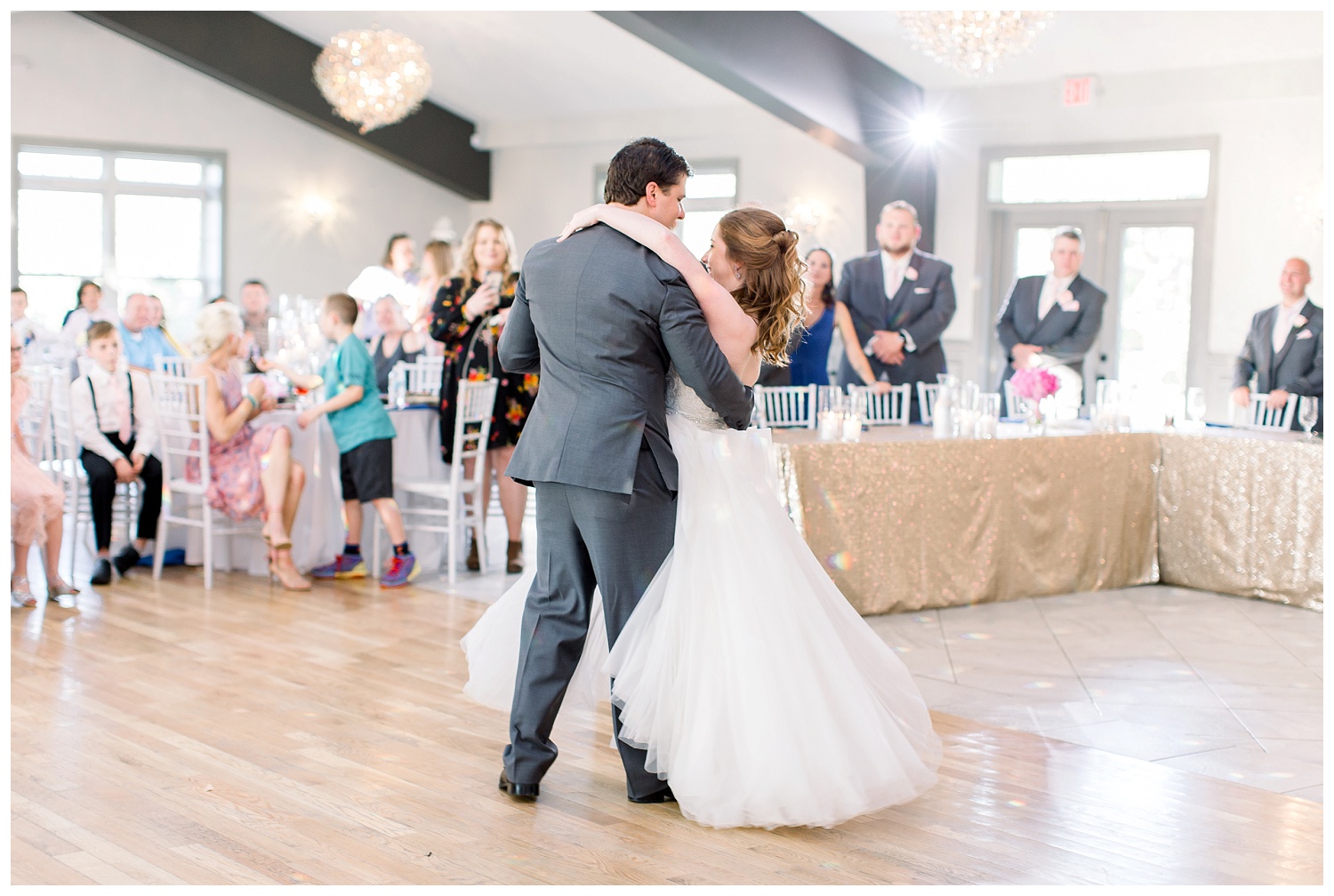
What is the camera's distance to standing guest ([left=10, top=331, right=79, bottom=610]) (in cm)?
514

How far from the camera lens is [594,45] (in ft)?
36.0

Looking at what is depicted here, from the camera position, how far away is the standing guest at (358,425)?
18.5 ft

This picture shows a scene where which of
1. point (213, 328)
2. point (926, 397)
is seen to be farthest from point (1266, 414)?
point (213, 328)

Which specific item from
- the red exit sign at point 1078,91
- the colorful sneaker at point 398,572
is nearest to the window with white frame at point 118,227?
the colorful sneaker at point 398,572

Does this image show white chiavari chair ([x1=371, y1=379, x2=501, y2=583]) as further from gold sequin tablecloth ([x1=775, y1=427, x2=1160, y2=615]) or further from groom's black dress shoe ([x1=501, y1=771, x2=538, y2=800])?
groom's black dress shoe ([x1=501, y1=771, x2=538, y2=800])

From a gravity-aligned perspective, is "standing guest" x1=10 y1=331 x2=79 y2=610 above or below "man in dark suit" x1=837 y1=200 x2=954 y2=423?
below

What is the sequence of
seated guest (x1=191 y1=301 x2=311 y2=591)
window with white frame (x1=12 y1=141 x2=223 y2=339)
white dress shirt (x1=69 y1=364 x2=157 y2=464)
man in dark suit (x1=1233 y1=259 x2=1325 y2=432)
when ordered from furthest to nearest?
window with white frame (x1=12 y1=141 x2=223 y2=339), man in dark suit (x1=1233 y1=259 x2=1325 y2=432), white dress shirt (x1=69 y1=364 x2=157 y2=464), seated guest (x1=191 y1=301 x2=311 y2=591)

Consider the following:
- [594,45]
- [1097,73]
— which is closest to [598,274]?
[1097,73]

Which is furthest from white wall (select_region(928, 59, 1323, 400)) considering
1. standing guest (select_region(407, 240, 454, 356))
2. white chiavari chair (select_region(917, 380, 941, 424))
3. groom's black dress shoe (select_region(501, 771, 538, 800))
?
groom's black dress shoe (select_region(501, 771, 538, 800))

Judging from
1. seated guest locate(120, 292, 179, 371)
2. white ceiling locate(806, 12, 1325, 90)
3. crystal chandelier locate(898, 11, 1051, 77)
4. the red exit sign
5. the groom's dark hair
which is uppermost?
white ceiling locate(806, 12, 1325, 90)

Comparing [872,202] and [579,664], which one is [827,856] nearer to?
[579,664]

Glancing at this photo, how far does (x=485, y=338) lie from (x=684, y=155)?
754 centimetres

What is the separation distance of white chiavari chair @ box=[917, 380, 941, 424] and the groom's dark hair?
322 centimetres

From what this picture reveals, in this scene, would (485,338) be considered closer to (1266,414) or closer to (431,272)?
(431,272)
